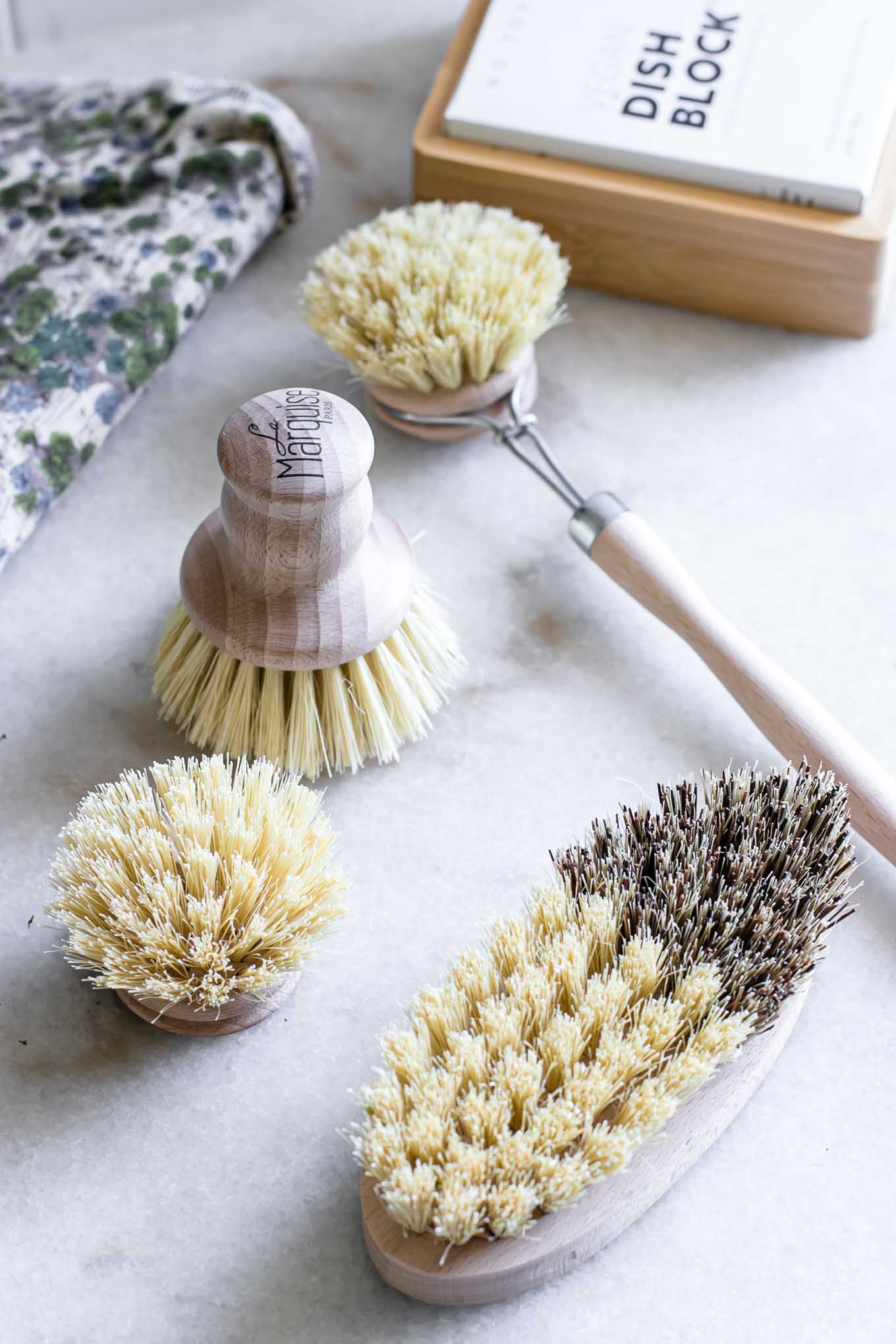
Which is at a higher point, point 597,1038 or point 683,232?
point 683,232

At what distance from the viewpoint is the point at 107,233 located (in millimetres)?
904

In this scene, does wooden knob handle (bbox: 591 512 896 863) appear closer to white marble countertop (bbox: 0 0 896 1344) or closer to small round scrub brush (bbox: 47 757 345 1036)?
white marble countertop (bbox: 0 0 896 1344)

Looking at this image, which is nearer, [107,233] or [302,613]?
[302,613]

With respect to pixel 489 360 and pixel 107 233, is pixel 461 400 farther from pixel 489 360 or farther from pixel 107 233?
pixel 107 233

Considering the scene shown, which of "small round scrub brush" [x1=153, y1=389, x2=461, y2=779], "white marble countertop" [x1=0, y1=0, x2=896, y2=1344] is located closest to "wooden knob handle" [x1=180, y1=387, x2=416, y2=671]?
"small round scrub brush" [x1=153, y1=389, x2=461, y2=779]

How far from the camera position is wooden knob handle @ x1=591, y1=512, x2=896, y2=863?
66 centimetres

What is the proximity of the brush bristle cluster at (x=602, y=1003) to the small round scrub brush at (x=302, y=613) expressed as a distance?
0.49 ft

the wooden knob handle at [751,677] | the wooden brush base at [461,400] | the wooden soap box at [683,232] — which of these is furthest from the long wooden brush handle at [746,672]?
the wooden soap box at [683,232]

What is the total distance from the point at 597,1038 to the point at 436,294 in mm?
437

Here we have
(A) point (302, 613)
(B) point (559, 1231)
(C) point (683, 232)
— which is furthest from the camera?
(C) point (683, 232)

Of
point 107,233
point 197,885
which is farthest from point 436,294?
point 197,885

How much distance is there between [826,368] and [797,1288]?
22.9 inches

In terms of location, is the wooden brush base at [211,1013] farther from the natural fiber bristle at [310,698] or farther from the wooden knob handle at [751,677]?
the wooden knob handle at [751,677]

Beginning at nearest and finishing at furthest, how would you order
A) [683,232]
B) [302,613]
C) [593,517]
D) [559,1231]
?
[559,1231] → [302,613] → [593,517] → [683,232]
